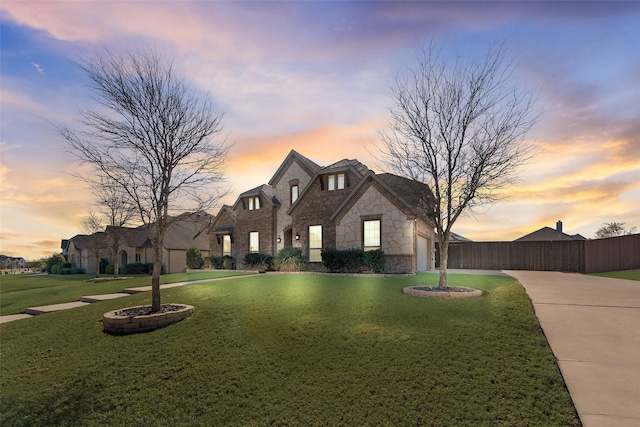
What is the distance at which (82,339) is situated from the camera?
26.1 feet

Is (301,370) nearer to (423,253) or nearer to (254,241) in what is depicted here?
(423,253)

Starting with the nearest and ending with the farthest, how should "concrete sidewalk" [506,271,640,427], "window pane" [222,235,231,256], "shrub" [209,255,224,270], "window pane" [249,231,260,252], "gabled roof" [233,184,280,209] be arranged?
"concrete sidewalk" [506,271,640,427], "gabled roof" [233,184,280,209], "window pane" [249,231,260,252], "shrub" [209,255,224,270], "window pane" [222,235,231,256]

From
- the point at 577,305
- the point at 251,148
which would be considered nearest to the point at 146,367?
the point at 251,148

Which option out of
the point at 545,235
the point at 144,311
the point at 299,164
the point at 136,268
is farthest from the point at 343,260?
the point at 545,235

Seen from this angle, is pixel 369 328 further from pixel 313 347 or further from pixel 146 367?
pixel 146 367

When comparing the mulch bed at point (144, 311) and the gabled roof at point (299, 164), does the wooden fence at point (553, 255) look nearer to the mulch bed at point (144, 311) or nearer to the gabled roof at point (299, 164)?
the gabled roof at point (299, 164)

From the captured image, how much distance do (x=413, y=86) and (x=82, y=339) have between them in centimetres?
1250

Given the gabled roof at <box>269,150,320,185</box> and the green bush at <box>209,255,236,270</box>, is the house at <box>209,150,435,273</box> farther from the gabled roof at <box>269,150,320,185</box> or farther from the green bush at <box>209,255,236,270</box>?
the green bush at <box>209,255,236,270</box>

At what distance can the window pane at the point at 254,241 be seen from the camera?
26531 millimetres

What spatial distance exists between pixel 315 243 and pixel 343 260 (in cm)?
336

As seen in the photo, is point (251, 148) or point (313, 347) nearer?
point (313, 347)

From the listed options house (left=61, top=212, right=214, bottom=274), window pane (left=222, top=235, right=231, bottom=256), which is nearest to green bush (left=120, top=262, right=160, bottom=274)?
house (left=61, top=212, right=214, bottom=274)

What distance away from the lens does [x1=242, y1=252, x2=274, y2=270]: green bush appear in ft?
79.0

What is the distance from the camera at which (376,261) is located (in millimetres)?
17625
